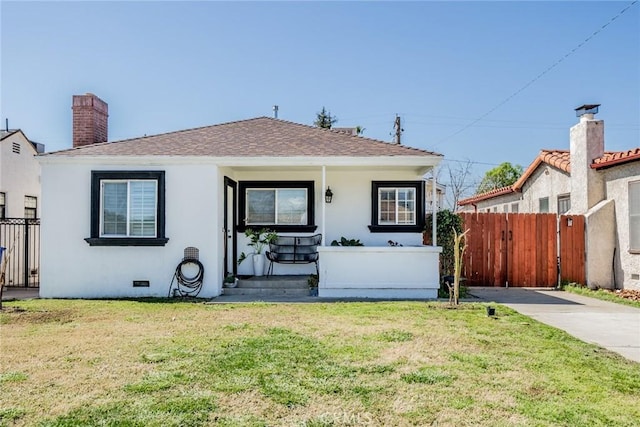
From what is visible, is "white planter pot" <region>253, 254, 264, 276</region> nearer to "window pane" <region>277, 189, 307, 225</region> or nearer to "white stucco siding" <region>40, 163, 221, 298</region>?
"window pane" <region>277, 189, 307, 225</region>

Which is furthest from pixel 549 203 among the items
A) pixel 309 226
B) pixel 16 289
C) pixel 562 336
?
pixel 16 289

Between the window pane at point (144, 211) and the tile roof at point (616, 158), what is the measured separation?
1056 cm

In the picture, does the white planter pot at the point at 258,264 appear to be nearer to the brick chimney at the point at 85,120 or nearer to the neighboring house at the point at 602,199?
the brick chimney at the point at 85,120

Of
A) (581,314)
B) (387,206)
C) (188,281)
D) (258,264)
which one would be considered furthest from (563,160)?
→ (188,281)

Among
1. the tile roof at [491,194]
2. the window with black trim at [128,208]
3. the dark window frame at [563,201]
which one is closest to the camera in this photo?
the window with black trim at [128,208]

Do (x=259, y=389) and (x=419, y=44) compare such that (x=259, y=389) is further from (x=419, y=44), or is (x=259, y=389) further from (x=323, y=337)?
(x=419, y=44)

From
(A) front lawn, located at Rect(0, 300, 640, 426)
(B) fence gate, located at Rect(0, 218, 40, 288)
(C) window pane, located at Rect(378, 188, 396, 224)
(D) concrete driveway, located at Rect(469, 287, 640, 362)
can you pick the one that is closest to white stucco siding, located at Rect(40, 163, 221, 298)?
(B) fence gate, located at Rect(0, 218, 40, 288)

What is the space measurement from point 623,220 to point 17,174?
18034mm

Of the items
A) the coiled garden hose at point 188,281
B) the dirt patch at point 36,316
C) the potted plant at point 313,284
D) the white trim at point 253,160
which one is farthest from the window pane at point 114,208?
the potted plant at point 313,284

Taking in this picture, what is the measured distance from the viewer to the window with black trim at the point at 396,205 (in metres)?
11.5

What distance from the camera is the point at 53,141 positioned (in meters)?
24.9

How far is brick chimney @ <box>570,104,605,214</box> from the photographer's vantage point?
1180 cm

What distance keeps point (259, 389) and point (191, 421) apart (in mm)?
807

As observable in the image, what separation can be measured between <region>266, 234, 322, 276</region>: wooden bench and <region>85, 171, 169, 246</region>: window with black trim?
2605mm
